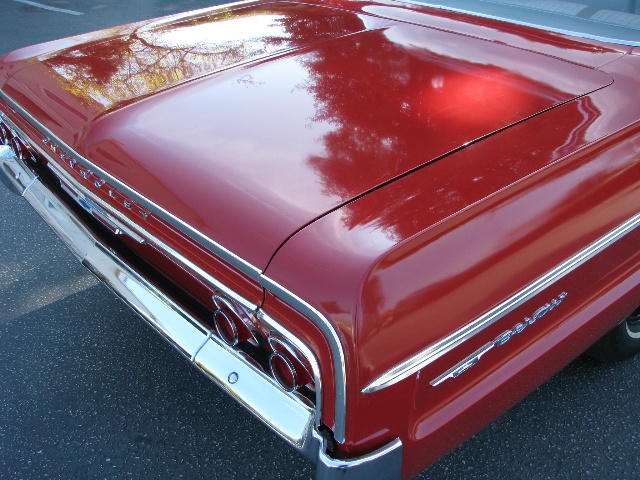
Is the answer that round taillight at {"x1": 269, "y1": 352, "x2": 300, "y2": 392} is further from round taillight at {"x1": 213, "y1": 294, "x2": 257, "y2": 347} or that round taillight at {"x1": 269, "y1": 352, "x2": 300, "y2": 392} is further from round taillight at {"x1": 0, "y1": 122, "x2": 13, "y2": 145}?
round taillight at {"x1": 0, "y1": 122, "x2": 13, "y2": 145}

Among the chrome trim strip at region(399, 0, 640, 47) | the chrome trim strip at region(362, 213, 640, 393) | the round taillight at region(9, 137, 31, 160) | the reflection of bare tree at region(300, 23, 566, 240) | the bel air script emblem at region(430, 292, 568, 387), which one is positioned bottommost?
the bel air script emblem at region(430, 292, 568, 387)

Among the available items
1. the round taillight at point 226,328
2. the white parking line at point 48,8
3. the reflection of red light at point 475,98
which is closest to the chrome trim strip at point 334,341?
the round taillight at point 226,328

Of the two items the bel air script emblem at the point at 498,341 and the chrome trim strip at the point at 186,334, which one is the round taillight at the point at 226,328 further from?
the bel air script emblem at the point at 498,341

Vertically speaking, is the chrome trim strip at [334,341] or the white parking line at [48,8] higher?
the chrome trim strip at [334,341]

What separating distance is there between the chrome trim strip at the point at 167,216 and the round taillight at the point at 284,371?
191mm

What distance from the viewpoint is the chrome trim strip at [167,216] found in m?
1.33

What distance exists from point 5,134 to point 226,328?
1506 mm

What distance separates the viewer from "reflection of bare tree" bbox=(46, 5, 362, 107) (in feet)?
6.19

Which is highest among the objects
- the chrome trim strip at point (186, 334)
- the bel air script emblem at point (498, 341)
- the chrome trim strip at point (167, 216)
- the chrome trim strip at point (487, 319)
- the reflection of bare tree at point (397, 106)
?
the reflection of bare tree at point (397, 106)

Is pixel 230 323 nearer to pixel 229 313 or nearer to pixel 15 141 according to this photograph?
pixel 229 313

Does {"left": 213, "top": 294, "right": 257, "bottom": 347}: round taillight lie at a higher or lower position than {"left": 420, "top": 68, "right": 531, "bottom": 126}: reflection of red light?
lower

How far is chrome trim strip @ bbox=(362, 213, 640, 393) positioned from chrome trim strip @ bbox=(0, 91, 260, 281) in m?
0.34

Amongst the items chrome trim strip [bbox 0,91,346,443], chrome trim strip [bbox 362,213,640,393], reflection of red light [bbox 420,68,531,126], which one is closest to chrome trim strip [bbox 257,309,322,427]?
chrome trim strip [bbox 0,91,346,443]

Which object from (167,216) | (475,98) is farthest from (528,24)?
(167,216)
